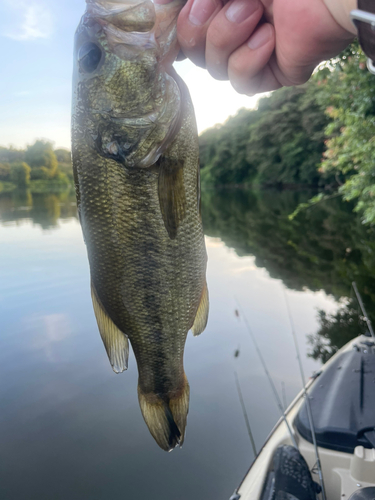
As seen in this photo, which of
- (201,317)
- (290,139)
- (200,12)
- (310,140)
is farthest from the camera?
(290,139)

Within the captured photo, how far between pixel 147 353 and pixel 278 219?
2835cm

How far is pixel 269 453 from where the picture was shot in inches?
162

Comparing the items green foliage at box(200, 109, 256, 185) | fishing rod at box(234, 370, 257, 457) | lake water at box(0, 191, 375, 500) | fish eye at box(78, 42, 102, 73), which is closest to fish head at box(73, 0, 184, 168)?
fish eye at box(78, 42, 102, 73)

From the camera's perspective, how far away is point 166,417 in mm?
1765

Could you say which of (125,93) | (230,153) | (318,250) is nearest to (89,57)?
(125,93)

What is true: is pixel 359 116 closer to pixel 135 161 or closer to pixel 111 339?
pixel 135 161

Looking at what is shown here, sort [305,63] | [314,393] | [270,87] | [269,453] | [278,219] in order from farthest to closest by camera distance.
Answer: [278,219] < [314,393] < [269,453] < [270,87] < [305,63]

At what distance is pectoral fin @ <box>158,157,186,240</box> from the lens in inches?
61.0

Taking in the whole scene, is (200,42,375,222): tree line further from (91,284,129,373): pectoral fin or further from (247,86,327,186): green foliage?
(91,284,129,373): pectoral fin

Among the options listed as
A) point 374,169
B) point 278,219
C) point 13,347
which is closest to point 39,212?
point 278,219

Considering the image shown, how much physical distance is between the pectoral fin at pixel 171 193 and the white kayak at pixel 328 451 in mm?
2596

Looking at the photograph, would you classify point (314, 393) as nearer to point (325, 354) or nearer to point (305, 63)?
point (305, 63)

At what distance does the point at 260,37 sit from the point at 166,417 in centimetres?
161

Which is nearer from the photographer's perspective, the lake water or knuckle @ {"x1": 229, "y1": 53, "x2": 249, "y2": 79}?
knuckle @ {"x1": 229, "y1": 53, "x2": 249, "y2": 79}
